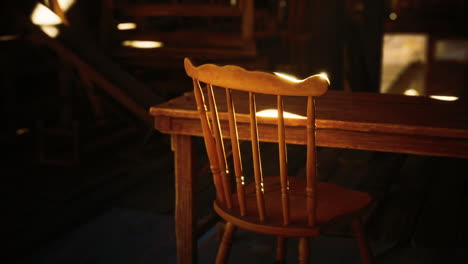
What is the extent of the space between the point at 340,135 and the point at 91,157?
2.69m

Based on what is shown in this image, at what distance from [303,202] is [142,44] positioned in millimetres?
2345

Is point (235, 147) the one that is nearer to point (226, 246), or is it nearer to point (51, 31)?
point (226, 246)

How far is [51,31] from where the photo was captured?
303 cm

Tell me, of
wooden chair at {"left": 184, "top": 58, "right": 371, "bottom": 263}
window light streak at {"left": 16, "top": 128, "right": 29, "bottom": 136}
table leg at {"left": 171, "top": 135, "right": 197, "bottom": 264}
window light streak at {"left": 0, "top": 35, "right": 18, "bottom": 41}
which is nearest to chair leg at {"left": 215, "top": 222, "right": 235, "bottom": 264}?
wooden chair at {"left": 184, "top": 58, "right": 371, "bottom": 263}

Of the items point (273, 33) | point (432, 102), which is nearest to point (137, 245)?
point (432, 102)

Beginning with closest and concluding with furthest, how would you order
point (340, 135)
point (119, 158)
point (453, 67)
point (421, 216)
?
1. point (340, 135)
2. point (421, 216)
3. point (119, 158)
4. point (453, 67)

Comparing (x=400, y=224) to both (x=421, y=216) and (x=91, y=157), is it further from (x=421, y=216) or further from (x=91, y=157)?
(x=91, y=157)

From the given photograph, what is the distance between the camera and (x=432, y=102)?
1878mm

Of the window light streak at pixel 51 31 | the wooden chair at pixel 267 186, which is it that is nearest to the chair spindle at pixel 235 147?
the wooden chair at pixel 267 186

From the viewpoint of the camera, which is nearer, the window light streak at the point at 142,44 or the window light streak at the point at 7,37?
the window light streak at the point at 142,44

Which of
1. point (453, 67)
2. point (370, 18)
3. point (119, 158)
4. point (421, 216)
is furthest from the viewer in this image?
point (453, 67)

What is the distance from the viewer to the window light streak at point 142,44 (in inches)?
148

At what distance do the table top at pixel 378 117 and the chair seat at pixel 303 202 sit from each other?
212 mm

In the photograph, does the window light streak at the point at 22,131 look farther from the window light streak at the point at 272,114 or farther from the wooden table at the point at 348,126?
the window light streak at the point at 272,114
